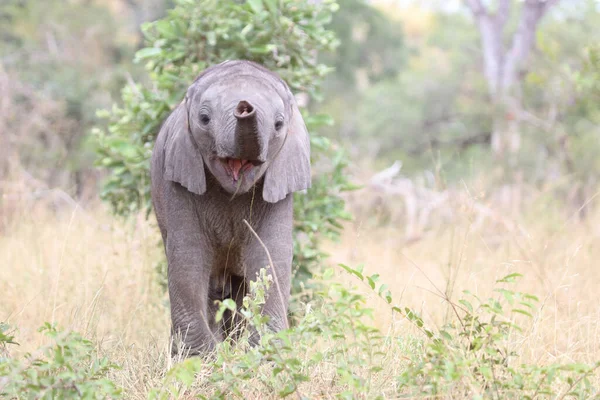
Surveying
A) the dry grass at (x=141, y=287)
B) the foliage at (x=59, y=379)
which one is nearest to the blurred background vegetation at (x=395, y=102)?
the dry grass at (x=141, y=287)

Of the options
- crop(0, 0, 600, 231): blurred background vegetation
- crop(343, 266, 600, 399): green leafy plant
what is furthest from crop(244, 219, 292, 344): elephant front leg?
crop(0, 0, 600, 231): blurred background vegetation

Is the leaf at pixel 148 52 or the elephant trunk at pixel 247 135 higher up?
the leaf at pixel 148 52

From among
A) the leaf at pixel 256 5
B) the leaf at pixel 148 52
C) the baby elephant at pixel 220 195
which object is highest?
the leaf at pixel 256 5

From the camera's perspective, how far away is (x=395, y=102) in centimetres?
2145

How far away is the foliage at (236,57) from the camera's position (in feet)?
18.8

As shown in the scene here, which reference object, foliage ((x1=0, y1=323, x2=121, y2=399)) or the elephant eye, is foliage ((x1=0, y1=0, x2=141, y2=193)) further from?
foliage ((x1=0, y1=323, x2=121, y2=399))

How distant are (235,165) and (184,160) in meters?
0.33

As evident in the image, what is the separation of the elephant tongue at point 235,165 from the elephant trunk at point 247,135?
0.18m

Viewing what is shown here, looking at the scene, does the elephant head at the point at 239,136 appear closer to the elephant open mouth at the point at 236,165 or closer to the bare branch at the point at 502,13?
the elephant open mouth at the point at 236,165

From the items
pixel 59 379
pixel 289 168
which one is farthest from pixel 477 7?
pixel 59 379

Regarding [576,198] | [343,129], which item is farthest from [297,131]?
[343,129]

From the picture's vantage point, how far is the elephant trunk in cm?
365

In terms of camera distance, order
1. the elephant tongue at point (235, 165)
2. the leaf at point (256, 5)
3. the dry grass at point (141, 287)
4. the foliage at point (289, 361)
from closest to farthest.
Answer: the foliage at point (289, 361) < the elephant tongue at point (235, 165) < the dry grass at point (141, 287) < the leaf at point (256, 5)

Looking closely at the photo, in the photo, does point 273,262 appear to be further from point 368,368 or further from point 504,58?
point 504,58
